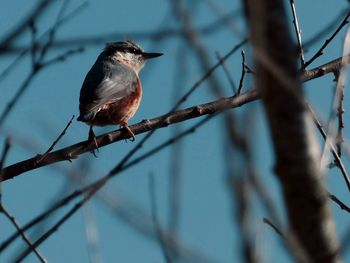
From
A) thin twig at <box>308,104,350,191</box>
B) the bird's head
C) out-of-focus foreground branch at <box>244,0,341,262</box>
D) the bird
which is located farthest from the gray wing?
out-of-focus foreground branch at <box>244,0,341,262</box>

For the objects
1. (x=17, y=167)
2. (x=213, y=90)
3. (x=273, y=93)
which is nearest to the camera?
(x=273, y=93)

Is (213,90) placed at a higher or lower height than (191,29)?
lower

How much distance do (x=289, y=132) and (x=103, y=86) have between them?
5584mm

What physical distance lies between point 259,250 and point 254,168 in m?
0.15

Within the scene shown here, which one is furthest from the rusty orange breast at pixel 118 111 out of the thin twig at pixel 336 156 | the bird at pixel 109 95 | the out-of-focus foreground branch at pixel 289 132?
the out-of-focus foreground branch at pixel 289 132

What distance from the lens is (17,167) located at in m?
4.21

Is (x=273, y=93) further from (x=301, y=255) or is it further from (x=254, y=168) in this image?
(x=301, y=255)

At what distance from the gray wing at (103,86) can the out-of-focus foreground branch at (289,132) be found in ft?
16.0

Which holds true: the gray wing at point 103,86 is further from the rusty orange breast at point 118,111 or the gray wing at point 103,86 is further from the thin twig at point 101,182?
the thin twig at point 101,182

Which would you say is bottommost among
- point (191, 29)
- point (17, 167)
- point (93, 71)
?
point (191, 29)

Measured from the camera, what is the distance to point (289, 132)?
1.18 m

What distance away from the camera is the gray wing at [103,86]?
623cm

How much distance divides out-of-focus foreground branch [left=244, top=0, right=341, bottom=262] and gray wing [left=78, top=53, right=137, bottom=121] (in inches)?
192

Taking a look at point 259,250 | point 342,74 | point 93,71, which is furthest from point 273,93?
point 93,71
